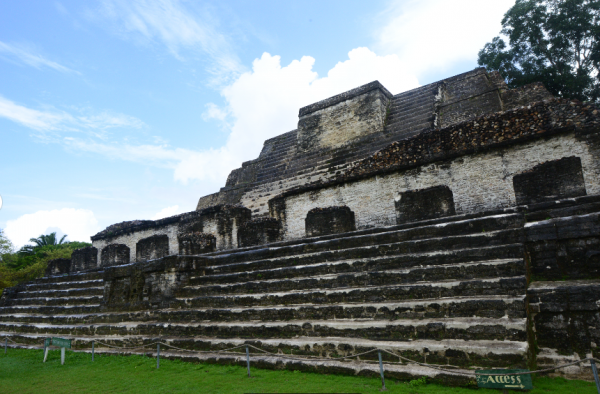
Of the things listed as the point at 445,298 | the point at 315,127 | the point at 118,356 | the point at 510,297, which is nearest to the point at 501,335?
the point at 510,297

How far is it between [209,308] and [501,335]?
4.32 meters

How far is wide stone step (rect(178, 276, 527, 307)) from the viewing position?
390 centimetres

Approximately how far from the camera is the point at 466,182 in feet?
25.5

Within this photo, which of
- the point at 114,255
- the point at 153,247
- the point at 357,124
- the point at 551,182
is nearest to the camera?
the point at 551,182

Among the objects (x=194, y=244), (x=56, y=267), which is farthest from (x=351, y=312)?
(x=56, y=267)

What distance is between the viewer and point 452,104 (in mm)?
11938

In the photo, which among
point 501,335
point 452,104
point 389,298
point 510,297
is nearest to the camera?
point 501,335

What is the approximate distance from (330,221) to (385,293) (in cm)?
341

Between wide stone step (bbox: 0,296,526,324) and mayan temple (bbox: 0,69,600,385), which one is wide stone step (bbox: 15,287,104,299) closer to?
mayan temple (bbox: 0,69,600,385)

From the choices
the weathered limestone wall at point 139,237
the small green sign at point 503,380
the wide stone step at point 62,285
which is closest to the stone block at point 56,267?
the weathered limestone wall at point 139,237

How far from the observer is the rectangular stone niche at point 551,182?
613cm

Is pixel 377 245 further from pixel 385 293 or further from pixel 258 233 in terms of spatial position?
pixel 258 233

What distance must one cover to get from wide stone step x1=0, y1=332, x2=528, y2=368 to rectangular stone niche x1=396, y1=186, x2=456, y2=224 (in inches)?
149

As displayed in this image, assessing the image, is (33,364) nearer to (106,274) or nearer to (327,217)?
(106,274)
